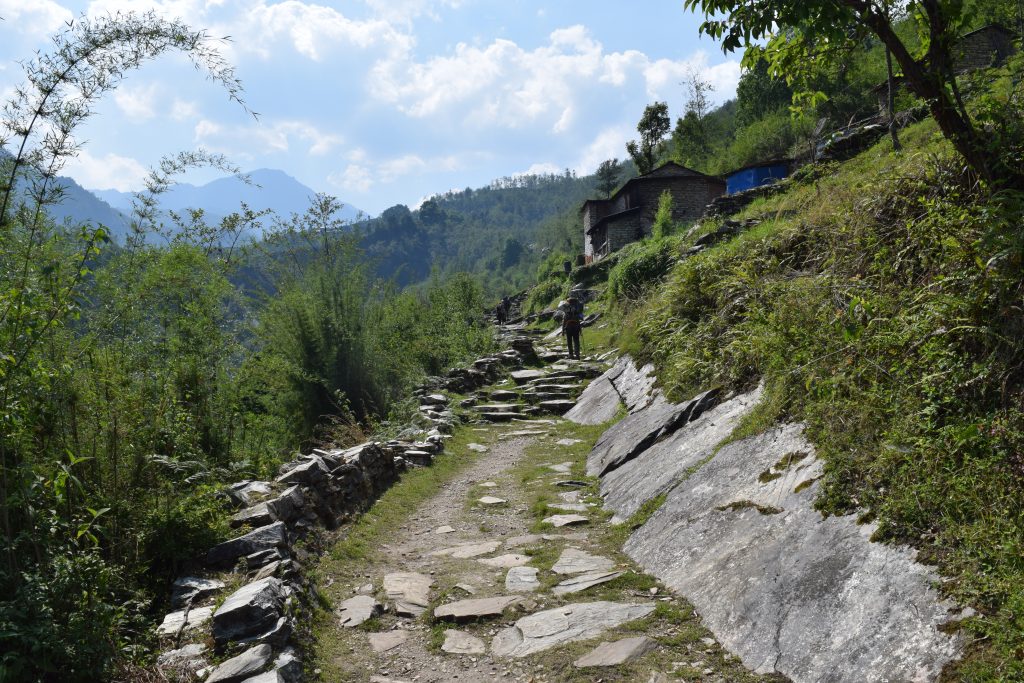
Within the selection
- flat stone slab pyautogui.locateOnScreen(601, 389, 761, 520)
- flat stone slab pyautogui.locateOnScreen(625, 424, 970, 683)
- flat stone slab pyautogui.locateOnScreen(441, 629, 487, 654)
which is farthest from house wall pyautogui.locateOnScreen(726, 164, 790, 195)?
flat stone slab pyautogui.locateOnScreen(441, 629, 487, 654)

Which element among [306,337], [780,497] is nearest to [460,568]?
[780,497]

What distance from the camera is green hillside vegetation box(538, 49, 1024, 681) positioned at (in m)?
2.80

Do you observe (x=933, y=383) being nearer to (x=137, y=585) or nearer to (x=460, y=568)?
(x=460, y=568)

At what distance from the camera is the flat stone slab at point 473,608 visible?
430cm

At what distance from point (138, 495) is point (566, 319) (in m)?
12.9

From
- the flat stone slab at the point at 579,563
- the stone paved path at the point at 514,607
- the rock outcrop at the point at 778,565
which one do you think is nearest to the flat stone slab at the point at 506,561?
the stone paved path at the point at 514,607

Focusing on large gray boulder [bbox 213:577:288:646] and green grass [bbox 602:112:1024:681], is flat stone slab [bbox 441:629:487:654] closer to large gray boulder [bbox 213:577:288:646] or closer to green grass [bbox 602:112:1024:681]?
large gray boulder [bbox 213:577:288:646]

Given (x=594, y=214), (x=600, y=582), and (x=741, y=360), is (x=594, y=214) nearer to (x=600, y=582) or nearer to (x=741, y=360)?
(x=741, y=360)

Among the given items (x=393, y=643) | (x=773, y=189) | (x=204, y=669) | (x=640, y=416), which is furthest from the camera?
(x=773, y=189)

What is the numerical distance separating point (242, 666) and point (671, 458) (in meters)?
4.24

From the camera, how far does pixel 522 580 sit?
487cm

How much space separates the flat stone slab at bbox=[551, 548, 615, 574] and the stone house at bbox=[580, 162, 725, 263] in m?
37.0

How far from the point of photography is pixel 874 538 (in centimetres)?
324

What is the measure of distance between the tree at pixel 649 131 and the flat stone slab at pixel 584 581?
5654cm
